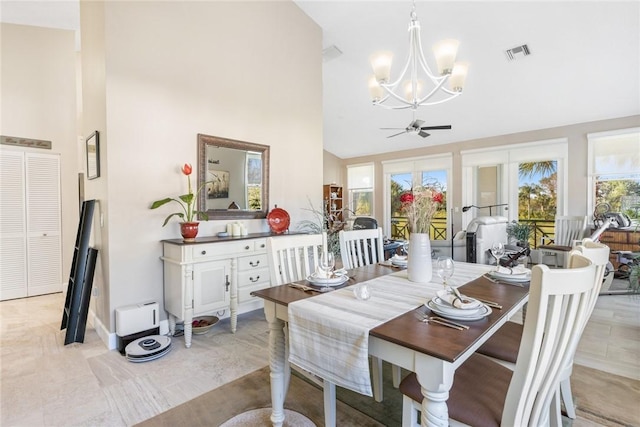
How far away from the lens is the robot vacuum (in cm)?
253

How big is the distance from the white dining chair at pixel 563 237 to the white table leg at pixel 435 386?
16.2 feet

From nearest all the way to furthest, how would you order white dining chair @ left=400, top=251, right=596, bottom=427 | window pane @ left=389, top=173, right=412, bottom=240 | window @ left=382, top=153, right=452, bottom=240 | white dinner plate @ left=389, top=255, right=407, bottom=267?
white dining chair @ left=400, top=251, right=596, bottom=427
white dinner plate @ left=389, top=255, right=407, bottom=267
window @ left=382, top=153, right=452, bottom=240
window pane @ left=389, top=173, right=412, bottom=240

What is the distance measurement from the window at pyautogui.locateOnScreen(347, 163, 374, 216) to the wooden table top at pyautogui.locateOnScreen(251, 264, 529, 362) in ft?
Answer: 24.3

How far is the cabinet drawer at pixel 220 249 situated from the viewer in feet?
9.38

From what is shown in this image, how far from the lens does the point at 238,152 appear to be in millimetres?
3643

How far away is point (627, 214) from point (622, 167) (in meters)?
0.82

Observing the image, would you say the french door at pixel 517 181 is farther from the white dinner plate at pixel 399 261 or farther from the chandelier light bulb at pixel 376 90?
the white dinner plate at pixel 399 261

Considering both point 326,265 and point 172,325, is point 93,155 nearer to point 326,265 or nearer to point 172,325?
point 172,325

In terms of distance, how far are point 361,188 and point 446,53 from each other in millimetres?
6693

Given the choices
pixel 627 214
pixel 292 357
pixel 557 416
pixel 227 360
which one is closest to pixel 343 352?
pixel 292 357

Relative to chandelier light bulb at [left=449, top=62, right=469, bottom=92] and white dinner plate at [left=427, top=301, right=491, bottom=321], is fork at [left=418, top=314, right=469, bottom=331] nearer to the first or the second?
white dinner plate at [left=427, top=301, right=491, bottom=321]

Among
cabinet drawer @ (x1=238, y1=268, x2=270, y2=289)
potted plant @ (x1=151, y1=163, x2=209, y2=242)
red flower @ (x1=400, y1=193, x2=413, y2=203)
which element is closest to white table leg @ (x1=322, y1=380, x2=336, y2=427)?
red flower @ (x1=400, y1=193, x2=413, y2=203)

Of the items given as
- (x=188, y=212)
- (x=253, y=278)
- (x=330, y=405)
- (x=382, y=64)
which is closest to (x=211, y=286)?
(x=253, y=278)

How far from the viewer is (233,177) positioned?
362 cm
